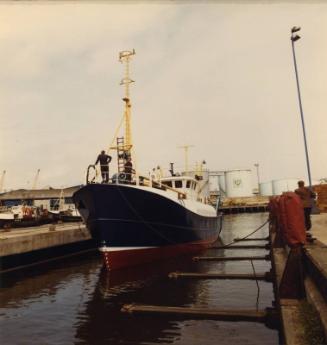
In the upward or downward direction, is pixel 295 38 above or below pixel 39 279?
above

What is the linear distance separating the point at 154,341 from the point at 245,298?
146 inches

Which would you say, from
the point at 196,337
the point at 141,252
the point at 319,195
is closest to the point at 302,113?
the point at 319,195

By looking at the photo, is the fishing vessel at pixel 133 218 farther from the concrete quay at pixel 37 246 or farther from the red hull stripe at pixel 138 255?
the concrete quay at pixel 37 246

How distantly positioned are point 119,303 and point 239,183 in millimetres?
79213

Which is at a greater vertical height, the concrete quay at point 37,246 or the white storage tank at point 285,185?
the white storage tank at point 285,185

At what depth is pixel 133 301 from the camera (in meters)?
11.4

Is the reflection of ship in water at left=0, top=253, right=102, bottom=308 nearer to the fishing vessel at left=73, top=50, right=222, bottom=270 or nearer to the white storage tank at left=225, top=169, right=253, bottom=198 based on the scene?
the fishing vessel at left=73, top=50, right=222, bottom=270

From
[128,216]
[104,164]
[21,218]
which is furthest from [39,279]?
[21,218]

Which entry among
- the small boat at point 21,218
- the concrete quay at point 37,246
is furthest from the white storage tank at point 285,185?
the concrete quay at point 37,246

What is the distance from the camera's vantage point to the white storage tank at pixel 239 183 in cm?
8775

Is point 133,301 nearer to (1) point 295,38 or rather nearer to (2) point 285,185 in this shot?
(1) point 295,38

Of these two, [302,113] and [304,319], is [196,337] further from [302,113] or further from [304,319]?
[302,113]

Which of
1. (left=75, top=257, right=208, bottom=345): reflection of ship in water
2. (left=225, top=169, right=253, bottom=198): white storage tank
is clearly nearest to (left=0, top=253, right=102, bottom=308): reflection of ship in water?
(left=75, top=257, right=208, bottom=345): reflection of ship in water

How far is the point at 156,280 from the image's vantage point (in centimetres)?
1380
